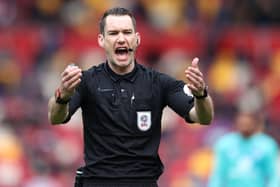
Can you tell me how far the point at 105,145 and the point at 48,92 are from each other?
420 inches

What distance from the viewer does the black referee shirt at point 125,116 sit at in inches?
335

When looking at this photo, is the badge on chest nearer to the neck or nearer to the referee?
the referee

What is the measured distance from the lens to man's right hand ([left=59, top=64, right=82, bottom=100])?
8055 mm

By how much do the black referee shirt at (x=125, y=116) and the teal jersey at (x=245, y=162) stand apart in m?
3.71


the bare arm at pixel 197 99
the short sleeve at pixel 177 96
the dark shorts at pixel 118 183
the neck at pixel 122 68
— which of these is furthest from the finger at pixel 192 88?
the dark shorts at pixel 118 183

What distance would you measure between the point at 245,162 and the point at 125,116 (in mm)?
3952

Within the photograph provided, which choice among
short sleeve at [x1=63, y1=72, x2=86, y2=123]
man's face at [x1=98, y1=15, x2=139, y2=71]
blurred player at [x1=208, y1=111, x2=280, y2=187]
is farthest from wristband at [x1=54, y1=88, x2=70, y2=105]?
blurred player at [x1=208, y1=111, x2=280, y2=187]

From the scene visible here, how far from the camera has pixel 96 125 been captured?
8594mm

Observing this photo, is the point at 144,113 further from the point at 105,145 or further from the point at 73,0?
the point at 73,0

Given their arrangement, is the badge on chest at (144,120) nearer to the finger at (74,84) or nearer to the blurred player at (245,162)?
the finger at (74,84)

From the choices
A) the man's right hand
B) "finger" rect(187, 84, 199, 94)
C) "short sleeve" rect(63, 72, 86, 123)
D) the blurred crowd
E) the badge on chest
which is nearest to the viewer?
the man's right hand

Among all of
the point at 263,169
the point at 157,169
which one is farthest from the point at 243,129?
the point at 157,169

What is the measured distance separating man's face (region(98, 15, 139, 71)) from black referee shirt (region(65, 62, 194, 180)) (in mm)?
143

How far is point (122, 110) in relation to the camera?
8.59 m
